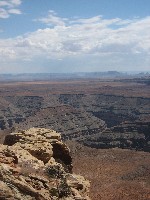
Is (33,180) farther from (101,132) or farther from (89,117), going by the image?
(89,117)

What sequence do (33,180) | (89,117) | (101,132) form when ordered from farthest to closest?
(89,117), (101,132), (33,180)

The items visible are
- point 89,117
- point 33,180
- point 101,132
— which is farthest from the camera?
point 89,117

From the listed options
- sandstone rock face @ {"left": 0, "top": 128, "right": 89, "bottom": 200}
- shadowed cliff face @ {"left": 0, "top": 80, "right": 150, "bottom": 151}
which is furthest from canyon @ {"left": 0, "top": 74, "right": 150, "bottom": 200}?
sandstone rock face @ {"left": 0, "top": 128, "right": 89, "bottom": 200}

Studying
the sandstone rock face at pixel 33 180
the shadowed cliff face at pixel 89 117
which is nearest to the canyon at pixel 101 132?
the shadowed cliff face at pixel 89 117

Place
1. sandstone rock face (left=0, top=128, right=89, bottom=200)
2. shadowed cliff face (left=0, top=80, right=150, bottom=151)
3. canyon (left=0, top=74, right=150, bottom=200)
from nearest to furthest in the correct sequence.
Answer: sandstone rock face (left=0, top=128, right=89, bottom=200) → canyon (left=0, top=74, right=150, bottom=200) → shadowed cliff face (left=0, top=80, right=150, bottom=151)

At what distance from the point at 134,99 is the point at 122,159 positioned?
255ft

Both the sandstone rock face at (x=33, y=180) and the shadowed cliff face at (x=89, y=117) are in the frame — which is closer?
the sandstone rock face at (x=33, y=180)

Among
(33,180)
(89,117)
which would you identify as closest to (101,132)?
(89,117)

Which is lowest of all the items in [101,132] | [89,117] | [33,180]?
[89,117]

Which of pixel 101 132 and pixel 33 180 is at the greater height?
pixel 33 180

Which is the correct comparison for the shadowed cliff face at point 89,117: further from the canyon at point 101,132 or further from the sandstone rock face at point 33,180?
the sandstone rock face at point 33,180

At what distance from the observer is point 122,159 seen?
200ft

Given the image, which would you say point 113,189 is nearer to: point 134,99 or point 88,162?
point 88,162

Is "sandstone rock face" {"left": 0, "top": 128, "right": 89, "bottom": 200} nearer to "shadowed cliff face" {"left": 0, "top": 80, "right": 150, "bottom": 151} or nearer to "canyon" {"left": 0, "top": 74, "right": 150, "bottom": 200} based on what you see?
"canyon" {"left": 0, "top": 74, "right": 150, "bottom": 200}
